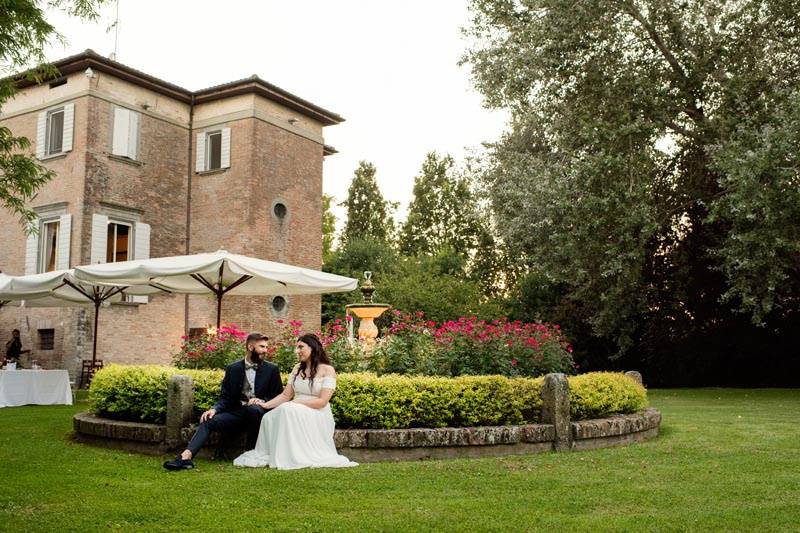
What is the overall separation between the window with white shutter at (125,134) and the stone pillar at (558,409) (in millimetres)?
17670

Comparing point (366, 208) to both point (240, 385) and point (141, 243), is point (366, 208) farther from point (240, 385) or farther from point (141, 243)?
point (240, 385)

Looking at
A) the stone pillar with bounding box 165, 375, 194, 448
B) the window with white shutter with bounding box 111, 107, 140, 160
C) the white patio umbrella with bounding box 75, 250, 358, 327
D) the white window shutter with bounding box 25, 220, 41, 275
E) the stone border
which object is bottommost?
the stone border

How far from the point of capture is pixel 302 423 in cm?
783

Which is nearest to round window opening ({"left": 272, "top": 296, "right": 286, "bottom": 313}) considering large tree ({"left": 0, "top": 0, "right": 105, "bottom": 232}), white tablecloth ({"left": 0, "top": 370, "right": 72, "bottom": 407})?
white tablecloth ({"left": 0, "top": 370, "right": 72, "bottom": 407})

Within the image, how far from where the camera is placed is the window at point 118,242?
2236 cm

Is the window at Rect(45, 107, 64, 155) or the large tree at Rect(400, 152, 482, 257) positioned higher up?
the large tree at Rect(400, 152, 482, 257)

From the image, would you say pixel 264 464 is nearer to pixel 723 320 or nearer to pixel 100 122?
pixel 100 122

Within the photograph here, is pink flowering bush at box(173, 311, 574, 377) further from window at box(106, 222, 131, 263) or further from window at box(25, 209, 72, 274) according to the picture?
window at box(25, 209, 72, 274)

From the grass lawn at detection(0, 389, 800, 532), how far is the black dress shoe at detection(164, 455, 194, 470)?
0.39ft

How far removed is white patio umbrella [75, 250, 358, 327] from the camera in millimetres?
11227

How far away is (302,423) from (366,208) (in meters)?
48.5

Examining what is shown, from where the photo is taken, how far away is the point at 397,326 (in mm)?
10875

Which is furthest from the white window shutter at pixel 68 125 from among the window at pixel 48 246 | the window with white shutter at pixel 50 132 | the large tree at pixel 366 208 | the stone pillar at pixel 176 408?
the large tree at pixel 366 208

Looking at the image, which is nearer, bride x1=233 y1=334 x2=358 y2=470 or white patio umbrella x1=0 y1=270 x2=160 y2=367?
bride x1=233 y1=334 x2=358 y2=470
